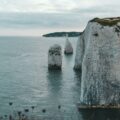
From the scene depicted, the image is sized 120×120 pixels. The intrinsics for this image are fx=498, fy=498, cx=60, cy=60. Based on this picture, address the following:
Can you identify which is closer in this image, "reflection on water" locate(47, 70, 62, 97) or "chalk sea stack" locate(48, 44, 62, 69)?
"reflection on water" locate(47, 70, 62, 97)

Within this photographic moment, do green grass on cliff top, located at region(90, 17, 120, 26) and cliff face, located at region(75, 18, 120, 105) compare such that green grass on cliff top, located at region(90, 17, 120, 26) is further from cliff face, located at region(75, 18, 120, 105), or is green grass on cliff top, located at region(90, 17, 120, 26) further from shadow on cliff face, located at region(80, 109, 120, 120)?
shadow on cliff face, located at region(80, 109, 120, 120)

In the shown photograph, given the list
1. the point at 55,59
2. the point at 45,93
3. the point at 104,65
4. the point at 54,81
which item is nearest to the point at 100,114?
the point at 104,65

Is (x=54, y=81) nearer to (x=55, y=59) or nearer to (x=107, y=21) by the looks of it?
(x=55, y=59)

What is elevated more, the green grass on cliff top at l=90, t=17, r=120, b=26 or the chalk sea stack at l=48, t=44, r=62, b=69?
the green grass on cliff top at l=90, t=17, r=120, b=26

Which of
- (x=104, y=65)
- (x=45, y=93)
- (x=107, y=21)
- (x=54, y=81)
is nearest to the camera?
(x=104, y=65)

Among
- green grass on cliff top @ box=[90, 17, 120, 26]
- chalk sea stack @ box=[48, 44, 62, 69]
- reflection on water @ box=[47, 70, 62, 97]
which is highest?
green grass on cliff top @ box=[90, 17, 120, 26]

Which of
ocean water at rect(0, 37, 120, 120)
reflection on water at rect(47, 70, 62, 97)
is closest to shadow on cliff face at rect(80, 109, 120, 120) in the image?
ocean water at rect(0, 37, 120, 120)

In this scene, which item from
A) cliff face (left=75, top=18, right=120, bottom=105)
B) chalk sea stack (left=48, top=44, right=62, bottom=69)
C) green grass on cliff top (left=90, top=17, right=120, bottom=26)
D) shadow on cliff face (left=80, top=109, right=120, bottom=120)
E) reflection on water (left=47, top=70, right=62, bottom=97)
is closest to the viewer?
shadow on cliff face (left=80, top=109, right=120, bottom=120)

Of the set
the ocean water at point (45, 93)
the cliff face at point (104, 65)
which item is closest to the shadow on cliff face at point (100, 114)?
the ocean water at point (45, 93)

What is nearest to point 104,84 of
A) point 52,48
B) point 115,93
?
point 115,93
